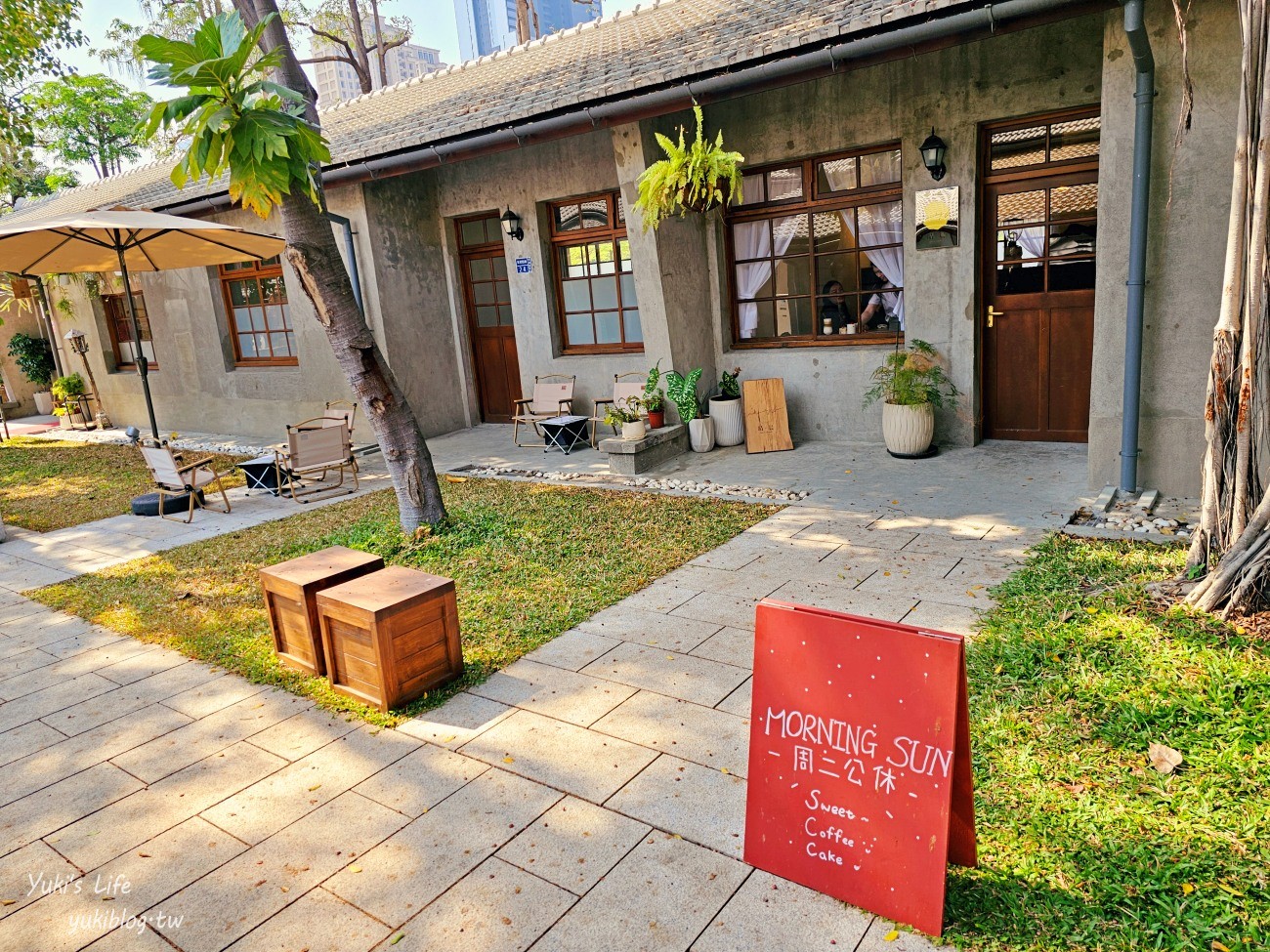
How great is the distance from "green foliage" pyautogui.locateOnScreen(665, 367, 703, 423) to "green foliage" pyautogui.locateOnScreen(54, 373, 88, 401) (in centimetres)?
1251

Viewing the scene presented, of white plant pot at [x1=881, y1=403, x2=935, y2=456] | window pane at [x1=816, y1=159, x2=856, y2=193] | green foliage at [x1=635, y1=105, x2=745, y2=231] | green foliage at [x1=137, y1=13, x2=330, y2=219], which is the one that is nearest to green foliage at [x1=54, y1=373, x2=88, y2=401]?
green foliage at [x1=635, y1=105, x2=745, y2=231]

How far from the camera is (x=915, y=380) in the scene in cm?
759

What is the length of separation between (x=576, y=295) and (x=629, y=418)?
2.52m

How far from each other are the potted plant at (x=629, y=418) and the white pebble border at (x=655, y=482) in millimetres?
475

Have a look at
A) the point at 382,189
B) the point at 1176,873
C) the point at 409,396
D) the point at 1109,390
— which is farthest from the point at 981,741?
the point at 382,189

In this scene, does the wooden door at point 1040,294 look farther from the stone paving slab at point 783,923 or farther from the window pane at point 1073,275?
the stone paving slab at point 783,923

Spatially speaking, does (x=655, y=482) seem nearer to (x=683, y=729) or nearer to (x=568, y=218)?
(x=568, y=218)

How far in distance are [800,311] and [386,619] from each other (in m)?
6.23

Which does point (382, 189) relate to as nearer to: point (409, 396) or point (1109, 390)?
A: point (409, 396)

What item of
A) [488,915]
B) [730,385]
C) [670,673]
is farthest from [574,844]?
[730,385]

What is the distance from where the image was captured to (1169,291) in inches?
215

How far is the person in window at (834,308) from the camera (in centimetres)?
833

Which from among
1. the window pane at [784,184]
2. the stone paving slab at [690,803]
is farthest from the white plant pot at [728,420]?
the stone paving slab at [690,803]

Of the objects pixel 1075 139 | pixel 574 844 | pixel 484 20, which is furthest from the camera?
pixel 484 20
